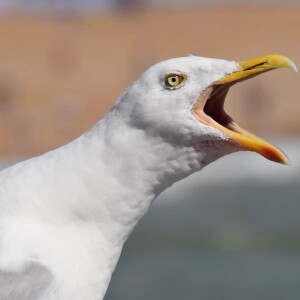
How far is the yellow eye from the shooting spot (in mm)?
2518

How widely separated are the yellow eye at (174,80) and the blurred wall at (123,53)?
16320mm

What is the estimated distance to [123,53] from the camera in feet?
66.5

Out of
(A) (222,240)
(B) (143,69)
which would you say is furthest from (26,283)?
(B) (143,69)

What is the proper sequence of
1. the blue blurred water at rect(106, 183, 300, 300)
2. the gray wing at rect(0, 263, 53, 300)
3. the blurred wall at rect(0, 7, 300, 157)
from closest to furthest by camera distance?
the gray wing at rect(0, 263, 53, 300) → the blue blurred water at rect(106, 183, 300, 300) → the blurred wall at rect(0, 7, 300, 157)

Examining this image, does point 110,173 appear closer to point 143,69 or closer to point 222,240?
point 222,240

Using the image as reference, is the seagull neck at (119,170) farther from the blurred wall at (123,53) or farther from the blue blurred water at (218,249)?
the blurred wall at (123,53)

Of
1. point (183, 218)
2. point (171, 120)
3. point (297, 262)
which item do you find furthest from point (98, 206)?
point (183, 218)

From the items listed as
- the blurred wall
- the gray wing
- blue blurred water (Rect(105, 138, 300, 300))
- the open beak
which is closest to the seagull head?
A: the open beak

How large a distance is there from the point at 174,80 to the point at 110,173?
0.86 feet

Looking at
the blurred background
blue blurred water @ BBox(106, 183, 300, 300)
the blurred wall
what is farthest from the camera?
the blurred wall

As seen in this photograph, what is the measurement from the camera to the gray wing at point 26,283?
2.48 m

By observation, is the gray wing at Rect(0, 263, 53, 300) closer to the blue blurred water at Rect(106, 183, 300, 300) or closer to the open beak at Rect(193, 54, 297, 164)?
the open beak at Rect(193, 54, 297, 164)

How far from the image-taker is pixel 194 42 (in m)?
19.8

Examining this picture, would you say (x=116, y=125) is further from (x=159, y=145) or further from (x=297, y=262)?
(x=297, y=262)
